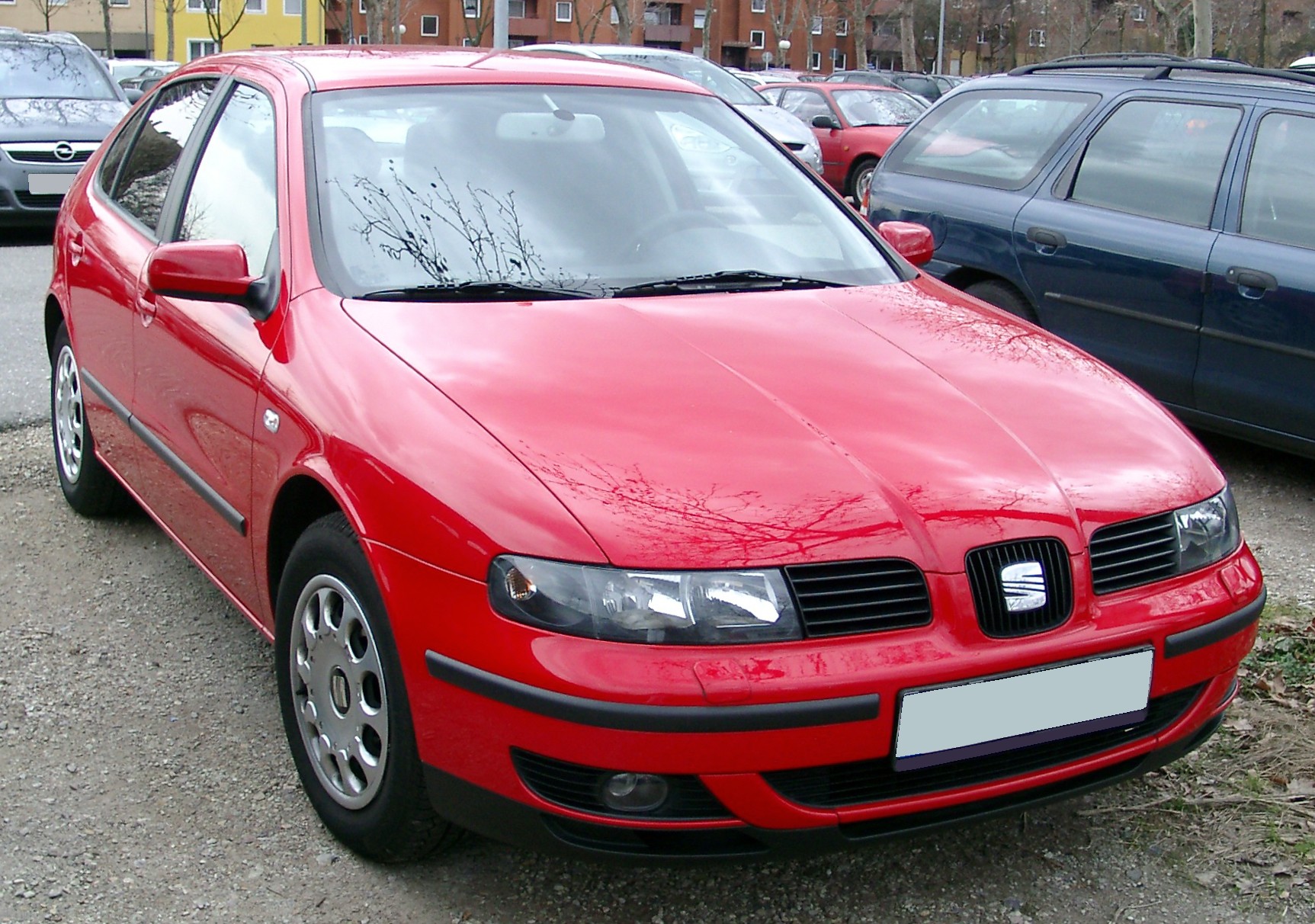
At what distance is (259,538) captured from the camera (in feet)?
10.0

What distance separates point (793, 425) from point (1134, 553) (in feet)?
2.15

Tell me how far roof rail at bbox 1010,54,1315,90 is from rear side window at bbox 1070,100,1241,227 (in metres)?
0.24

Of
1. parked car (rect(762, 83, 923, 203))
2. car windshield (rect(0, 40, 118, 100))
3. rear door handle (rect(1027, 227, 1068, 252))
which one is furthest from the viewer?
parked car (rect(762, 83, 923, 203))

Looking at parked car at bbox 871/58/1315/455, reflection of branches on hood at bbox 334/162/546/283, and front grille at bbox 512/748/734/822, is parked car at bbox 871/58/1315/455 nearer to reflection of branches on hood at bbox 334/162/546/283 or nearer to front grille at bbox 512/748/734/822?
reflection of branches on hood at bbox 334/162/546/283

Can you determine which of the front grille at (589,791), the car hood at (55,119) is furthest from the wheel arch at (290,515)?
the car hood at (55,119)

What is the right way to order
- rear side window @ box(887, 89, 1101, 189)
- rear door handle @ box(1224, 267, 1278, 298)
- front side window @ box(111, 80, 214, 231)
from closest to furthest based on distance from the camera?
front side window @ box(111, 80, 214, 231)
rear door handle @ box(1224, 267, 1278, 298)
rear side window @ box(887, 89, 1101, 189)

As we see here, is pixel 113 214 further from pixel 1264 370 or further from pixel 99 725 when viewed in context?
pixel 1264 370

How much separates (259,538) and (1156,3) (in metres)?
24.3

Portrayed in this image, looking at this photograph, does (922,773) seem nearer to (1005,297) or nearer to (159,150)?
(159,150)

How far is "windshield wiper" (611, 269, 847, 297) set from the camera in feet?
10.8

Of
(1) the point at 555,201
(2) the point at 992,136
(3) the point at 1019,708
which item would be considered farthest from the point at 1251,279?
(3) the point at 1019,708

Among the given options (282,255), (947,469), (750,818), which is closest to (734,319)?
(947,469)

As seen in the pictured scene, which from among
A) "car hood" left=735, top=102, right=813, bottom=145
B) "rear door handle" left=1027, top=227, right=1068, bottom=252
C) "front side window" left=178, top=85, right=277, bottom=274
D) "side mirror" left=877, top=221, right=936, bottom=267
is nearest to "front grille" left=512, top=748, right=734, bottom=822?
"front side window" left=178, top=85, right=277, bottom=274

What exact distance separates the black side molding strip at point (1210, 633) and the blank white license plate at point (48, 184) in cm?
1033
